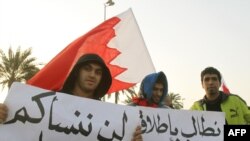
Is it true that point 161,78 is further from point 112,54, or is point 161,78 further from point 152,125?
point 112,54

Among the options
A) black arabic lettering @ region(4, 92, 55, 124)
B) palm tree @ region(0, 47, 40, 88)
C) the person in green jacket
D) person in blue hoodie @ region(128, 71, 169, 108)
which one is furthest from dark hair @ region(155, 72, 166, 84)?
palm tree @ region(0, 47, 40, 88)

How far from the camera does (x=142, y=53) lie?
7.26 metres

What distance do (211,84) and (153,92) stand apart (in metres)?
1.12

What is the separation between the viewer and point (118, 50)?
7.27 meters

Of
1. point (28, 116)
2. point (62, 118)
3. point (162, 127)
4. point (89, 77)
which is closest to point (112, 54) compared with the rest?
point (162, 127)

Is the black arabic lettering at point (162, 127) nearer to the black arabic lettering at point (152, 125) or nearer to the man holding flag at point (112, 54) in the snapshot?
the black arabic lettering at point (152, 125)

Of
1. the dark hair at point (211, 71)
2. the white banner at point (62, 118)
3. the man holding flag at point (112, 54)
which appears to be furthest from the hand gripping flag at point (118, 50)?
the white banner at point (62, 118)

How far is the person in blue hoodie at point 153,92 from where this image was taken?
480 centimetres

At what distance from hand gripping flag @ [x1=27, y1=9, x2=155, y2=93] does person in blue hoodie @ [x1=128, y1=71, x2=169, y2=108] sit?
1632mm

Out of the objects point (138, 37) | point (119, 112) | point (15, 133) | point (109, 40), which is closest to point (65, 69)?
point (109, 40)

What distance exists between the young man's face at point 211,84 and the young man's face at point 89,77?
81.4 inches

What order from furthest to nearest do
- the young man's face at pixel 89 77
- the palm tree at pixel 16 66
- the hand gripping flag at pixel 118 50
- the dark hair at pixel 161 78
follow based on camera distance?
the palm tree at pixel 16 66
the hand gripping flag at pixel 118 50
the dark hair at pixel 161 78
the young man's face at pixel 89 77

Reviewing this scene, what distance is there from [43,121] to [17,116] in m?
0.21

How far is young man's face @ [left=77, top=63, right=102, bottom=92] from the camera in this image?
3820mm
